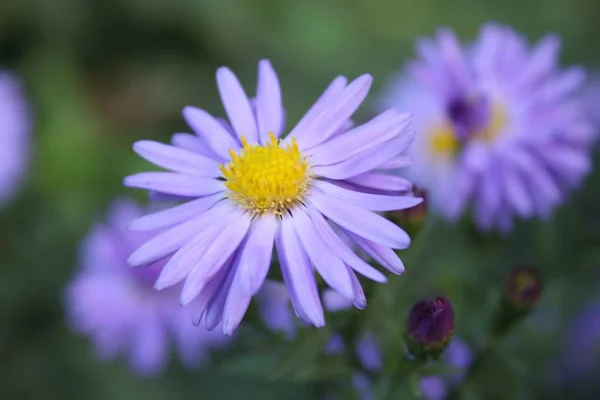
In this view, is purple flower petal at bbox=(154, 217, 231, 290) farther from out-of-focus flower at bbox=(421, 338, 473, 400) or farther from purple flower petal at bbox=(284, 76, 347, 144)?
out-of-focus flower at bbox=(421, 338, 473, 400)

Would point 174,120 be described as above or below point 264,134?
above

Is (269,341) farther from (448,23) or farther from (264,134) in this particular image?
(448,23)

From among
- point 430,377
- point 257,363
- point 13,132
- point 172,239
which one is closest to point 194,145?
point 172,239

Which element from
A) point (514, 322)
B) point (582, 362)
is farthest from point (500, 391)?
point (582, 362)

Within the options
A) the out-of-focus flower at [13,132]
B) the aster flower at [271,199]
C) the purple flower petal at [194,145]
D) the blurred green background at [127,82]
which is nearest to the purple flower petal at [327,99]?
the aster flower at [271,199]

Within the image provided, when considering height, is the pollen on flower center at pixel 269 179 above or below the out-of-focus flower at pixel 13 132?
below

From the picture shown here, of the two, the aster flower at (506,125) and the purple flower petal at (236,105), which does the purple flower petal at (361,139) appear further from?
the aster flower at (506,125)

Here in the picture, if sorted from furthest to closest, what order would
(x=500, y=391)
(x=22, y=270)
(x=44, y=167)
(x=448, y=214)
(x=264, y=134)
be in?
(x=44, y=167) < (x=22, y=270) < (x=448, y=214) < (x=500, y=391) < (x=264, y=134)
